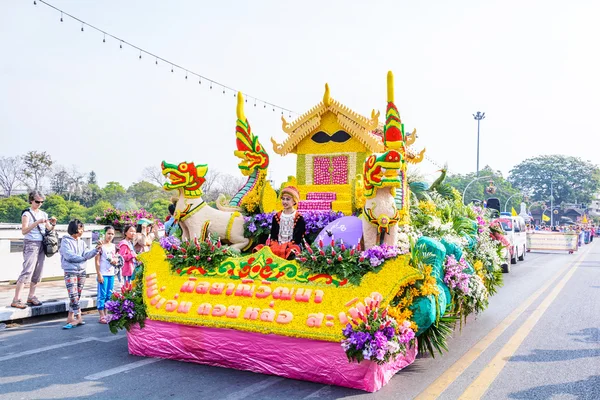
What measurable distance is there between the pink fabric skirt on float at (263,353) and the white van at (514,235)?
45.1ft

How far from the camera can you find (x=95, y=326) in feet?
25.4

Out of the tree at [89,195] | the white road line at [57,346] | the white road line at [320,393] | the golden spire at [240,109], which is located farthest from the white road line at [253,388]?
the tree at [89,195]

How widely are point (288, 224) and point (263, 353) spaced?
1749 millimetres

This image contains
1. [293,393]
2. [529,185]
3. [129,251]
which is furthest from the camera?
[529,185]

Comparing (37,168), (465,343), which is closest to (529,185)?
(37,168)

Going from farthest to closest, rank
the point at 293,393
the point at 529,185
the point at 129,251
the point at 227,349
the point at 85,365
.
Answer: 1. the point at 529,185
2. the point at 129,251
3. the point at 85,365
4. the point at 227,349
5. the point at 293,393

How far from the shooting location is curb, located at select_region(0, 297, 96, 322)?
7802mm

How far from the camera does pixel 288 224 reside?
20.5ft

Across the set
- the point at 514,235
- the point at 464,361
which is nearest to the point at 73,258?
the point at 464,361

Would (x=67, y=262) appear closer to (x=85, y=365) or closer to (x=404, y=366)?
(x=85, y=365)

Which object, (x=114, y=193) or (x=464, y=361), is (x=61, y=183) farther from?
(x=464, y=361)

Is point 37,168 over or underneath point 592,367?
over

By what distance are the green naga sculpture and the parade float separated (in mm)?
21

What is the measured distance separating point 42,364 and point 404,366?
12.9 feet
